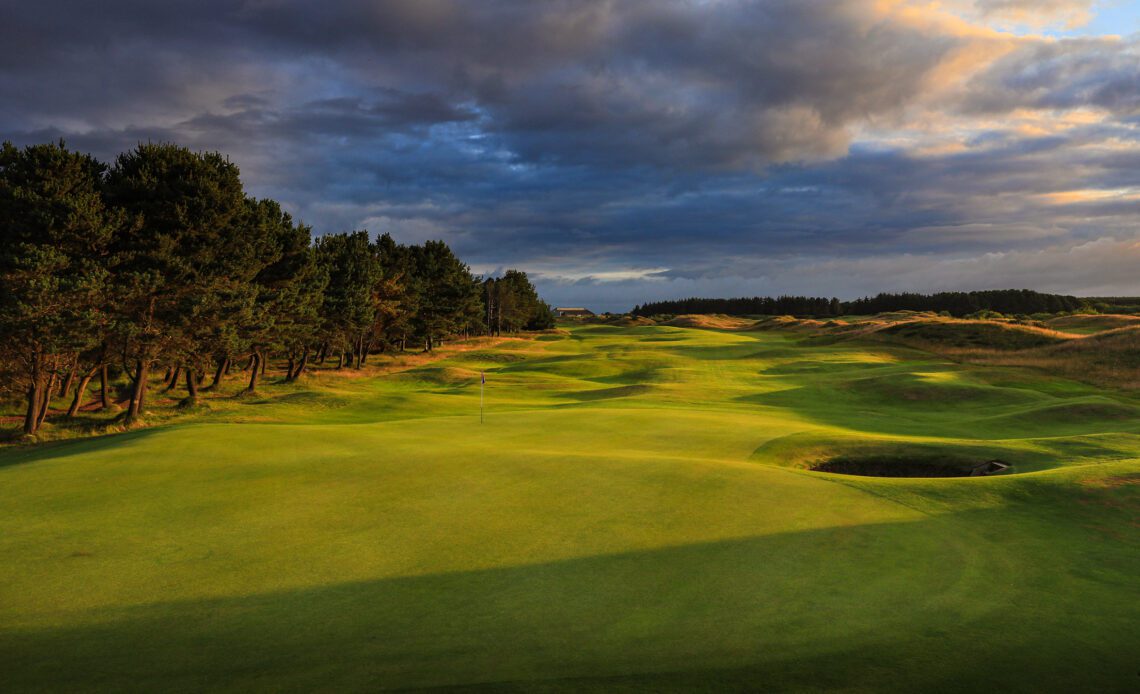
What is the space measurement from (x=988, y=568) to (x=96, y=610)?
37.0 feet

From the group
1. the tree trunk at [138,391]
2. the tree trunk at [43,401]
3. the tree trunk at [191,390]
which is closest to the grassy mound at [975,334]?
the tree trunk at [191,390]

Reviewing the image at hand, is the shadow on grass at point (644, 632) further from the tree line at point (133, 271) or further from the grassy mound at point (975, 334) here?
the grassy mound at point (975, 334)

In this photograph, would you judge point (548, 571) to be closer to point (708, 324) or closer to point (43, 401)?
point (43, 401)

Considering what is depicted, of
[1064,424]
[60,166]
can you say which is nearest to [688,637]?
[1064,424]

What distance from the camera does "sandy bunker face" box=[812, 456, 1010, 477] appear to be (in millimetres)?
16859

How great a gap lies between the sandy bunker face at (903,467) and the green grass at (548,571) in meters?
0.94

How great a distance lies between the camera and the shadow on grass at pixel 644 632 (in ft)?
19.3

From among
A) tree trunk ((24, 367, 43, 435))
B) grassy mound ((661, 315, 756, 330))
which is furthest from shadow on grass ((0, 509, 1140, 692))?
grassy mound ((661, 315, 756, 330))

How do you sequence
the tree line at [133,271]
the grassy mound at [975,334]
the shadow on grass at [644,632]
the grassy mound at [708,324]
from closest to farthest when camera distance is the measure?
the shadow on grass at [644,632] → the tree line at [133,271] → the grassy mound at [975,334] → the grassy mound at [708,324]

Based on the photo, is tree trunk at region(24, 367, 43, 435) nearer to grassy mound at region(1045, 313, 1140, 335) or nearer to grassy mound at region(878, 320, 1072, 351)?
grassy mound at region(878, 320, 1072, 351)

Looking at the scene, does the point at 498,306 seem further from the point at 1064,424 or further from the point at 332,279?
the point at 1064,424

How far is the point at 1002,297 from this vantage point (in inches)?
6599

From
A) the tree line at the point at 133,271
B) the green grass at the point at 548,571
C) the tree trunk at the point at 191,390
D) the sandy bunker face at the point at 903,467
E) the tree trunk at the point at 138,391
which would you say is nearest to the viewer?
the green grass at the point at 548,571

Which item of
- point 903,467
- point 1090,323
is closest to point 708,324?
point 1090,323
